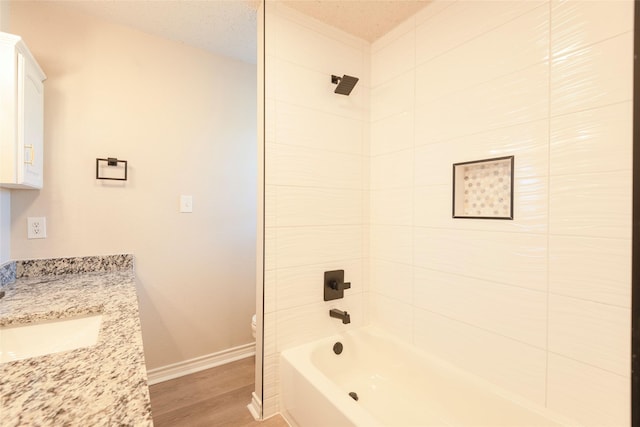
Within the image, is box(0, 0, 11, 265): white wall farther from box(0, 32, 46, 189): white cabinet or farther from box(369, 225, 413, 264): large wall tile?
box(369, 225, 413, 264): large wall tile

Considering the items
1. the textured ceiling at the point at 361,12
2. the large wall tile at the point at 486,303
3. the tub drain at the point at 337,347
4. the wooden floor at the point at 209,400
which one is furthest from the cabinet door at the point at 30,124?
the large wall tile at the point at 486,303

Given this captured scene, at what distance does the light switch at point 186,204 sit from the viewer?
2.14m

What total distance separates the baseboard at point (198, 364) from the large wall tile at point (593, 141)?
2382 mm

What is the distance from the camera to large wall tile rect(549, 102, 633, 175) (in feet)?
3.34

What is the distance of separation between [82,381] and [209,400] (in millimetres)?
1472

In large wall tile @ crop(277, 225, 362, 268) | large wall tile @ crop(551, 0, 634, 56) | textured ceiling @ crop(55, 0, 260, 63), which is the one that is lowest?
large wall tile @ crop(277, 225, 362, 268)

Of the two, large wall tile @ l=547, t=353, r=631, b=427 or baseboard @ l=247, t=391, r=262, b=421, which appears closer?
large wall tile @ l=547, t=353, r=631, b=427

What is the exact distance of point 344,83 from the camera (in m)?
1.80

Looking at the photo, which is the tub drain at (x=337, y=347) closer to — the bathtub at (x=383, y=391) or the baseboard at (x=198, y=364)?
the bathtub at (x=383, y=391)

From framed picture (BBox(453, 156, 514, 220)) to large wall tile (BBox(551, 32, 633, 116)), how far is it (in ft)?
0.94

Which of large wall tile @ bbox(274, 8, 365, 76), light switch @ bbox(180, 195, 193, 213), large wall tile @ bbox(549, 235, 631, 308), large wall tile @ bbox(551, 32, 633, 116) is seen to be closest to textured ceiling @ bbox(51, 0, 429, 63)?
large wall tile @ bbox(274, 8, 365, 76)

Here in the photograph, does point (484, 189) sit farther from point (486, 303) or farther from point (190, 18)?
point (190, 18)

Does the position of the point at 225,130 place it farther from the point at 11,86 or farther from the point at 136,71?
the point at 11,86

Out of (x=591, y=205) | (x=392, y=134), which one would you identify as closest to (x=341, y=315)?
(x=392, y=134)
